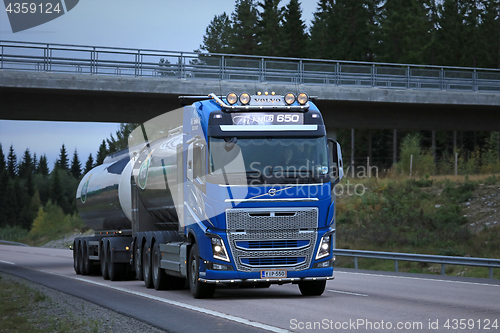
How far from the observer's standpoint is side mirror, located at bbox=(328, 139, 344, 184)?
1393 cm

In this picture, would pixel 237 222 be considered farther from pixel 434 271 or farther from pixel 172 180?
pixel 434 271

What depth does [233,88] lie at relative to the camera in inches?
1243

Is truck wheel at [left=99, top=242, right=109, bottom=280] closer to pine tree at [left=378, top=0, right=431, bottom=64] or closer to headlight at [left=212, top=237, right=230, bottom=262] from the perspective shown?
headlight at [left=212, top=237, right=230, bottom=262]

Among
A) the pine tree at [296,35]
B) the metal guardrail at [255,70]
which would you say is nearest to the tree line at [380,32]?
the pine tree at [296,35]

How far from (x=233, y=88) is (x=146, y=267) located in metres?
14.8

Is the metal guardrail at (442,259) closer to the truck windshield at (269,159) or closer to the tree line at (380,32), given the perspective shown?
the truck windshield at (269,159)

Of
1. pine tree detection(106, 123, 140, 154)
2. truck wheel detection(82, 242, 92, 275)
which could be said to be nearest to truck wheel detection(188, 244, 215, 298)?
truck wheel detection(82, 242, 92, 275)

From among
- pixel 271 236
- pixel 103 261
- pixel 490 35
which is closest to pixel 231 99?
pixel 271 236

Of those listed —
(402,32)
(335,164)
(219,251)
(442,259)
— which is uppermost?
(402,32)

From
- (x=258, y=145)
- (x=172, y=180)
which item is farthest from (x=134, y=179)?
(x=258, y=145)

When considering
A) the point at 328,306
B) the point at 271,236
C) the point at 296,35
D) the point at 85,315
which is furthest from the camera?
the point at 296,35

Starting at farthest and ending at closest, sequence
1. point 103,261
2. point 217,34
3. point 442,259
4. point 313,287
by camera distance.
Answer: point 217,34
point 103,261
point 442,259
point 313,287

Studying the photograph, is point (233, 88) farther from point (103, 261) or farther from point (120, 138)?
point (120, 138)

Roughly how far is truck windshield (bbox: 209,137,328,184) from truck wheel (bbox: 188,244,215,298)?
176cm
